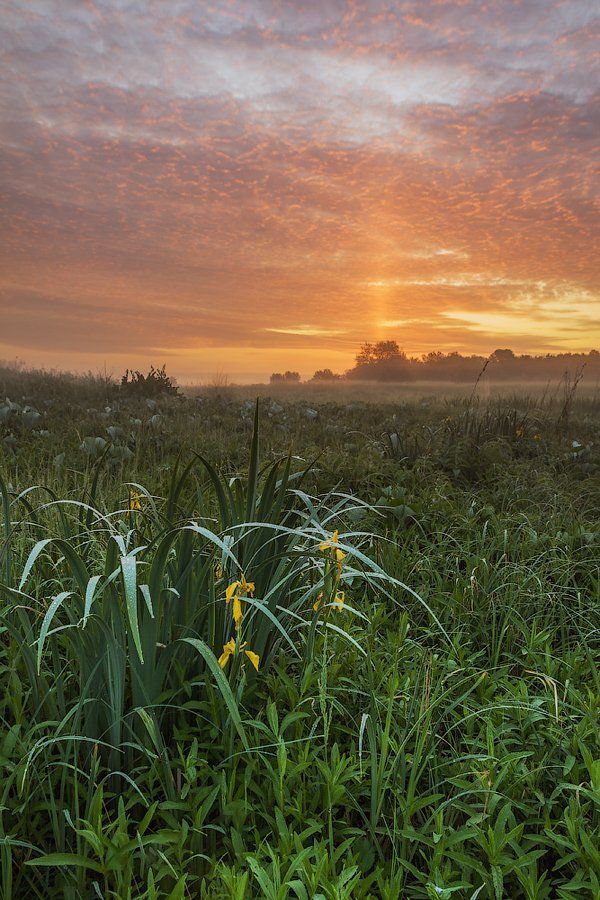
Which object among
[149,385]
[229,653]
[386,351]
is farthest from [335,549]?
[386,351]

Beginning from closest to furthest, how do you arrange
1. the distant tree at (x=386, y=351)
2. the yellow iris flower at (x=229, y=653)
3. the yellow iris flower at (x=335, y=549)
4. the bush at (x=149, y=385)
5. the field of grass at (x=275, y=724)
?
the field of grass at (x=275, y=724) → the yellow iris flower at (x=229, y=653) → the yellow iris flower at (x=335, y=549) → the bush at (x=149, y=385) → the distant tree at (x=386, y=351)

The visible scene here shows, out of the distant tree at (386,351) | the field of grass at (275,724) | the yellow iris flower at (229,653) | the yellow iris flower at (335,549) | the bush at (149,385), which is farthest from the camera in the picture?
the distant tree at (386,351)

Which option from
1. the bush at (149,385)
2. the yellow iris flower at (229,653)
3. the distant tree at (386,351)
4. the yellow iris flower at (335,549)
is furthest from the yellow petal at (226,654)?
the distant tree at (386,351)

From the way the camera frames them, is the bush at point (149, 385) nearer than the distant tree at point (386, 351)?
Yes

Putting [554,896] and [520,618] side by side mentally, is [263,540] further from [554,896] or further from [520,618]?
[520,618]

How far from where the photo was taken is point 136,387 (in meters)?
12.2

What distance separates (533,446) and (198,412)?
4939mm

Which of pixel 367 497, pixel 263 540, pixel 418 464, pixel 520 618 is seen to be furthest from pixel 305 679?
pixel 418 464

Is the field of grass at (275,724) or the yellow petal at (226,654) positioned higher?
the yellow petal at (226,654)

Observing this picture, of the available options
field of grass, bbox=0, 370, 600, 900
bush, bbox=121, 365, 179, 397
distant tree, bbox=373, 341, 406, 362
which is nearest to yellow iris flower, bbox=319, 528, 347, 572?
field of grass, bbox=0, 370, 600, 900

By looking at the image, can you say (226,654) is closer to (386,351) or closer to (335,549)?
(335,549)

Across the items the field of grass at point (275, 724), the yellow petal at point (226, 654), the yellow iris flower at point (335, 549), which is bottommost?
the field of grass at point (275, 724)

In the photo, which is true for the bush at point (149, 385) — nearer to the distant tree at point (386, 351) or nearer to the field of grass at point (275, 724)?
the field of grass at point (275, 724)

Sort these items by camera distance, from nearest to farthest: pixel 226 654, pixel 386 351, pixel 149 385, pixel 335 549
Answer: pixel 226 654
pixel 335 549
pixel 149 385
pixel 386 351
